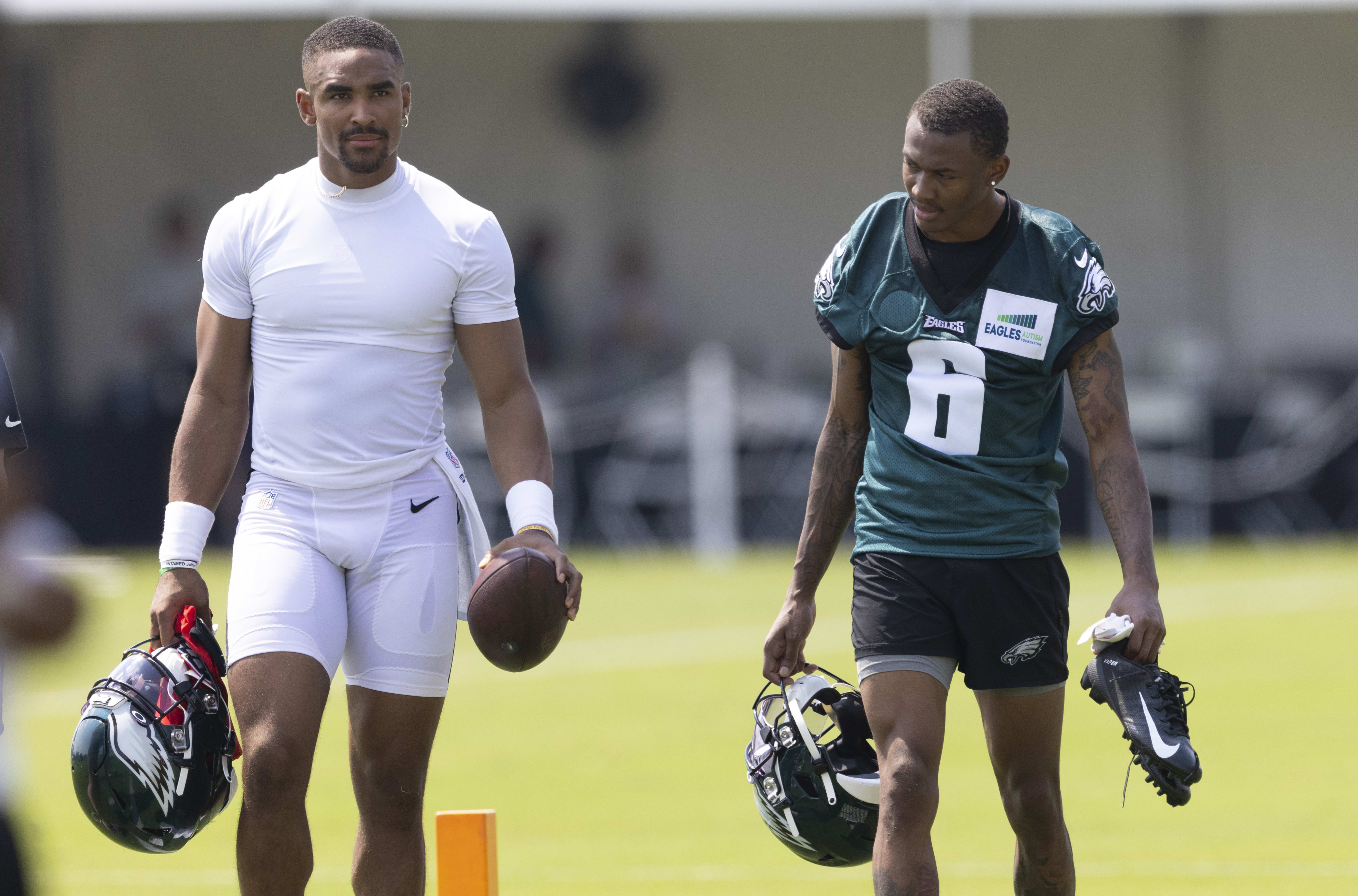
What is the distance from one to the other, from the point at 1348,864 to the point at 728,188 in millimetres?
17091

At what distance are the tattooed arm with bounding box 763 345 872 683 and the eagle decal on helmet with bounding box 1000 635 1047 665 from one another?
0.58m

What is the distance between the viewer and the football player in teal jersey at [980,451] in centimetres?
516

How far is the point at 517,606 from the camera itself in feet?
16.5

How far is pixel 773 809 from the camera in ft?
18.0

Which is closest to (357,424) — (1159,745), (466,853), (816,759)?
(466,853)

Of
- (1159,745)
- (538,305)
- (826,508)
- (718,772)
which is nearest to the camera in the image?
(1159,745)

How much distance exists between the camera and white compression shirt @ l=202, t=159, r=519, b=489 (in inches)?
206

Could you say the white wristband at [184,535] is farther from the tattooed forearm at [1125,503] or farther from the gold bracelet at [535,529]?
the tattooed forearm at [1125,503]

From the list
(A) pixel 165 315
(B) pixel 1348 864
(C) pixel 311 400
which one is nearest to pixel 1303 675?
(B) pixel 1348 864

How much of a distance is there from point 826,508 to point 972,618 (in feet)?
1.90

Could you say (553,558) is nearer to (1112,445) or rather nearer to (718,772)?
(1112,445)

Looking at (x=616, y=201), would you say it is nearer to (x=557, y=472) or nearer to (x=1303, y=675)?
(x=557, y=472)

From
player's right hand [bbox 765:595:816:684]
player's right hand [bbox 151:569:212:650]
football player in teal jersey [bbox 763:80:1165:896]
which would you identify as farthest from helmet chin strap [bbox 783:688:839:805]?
player's right hand [bbox 151:569:212:650]

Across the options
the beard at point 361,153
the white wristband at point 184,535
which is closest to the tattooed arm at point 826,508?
the beard at point 361,153
